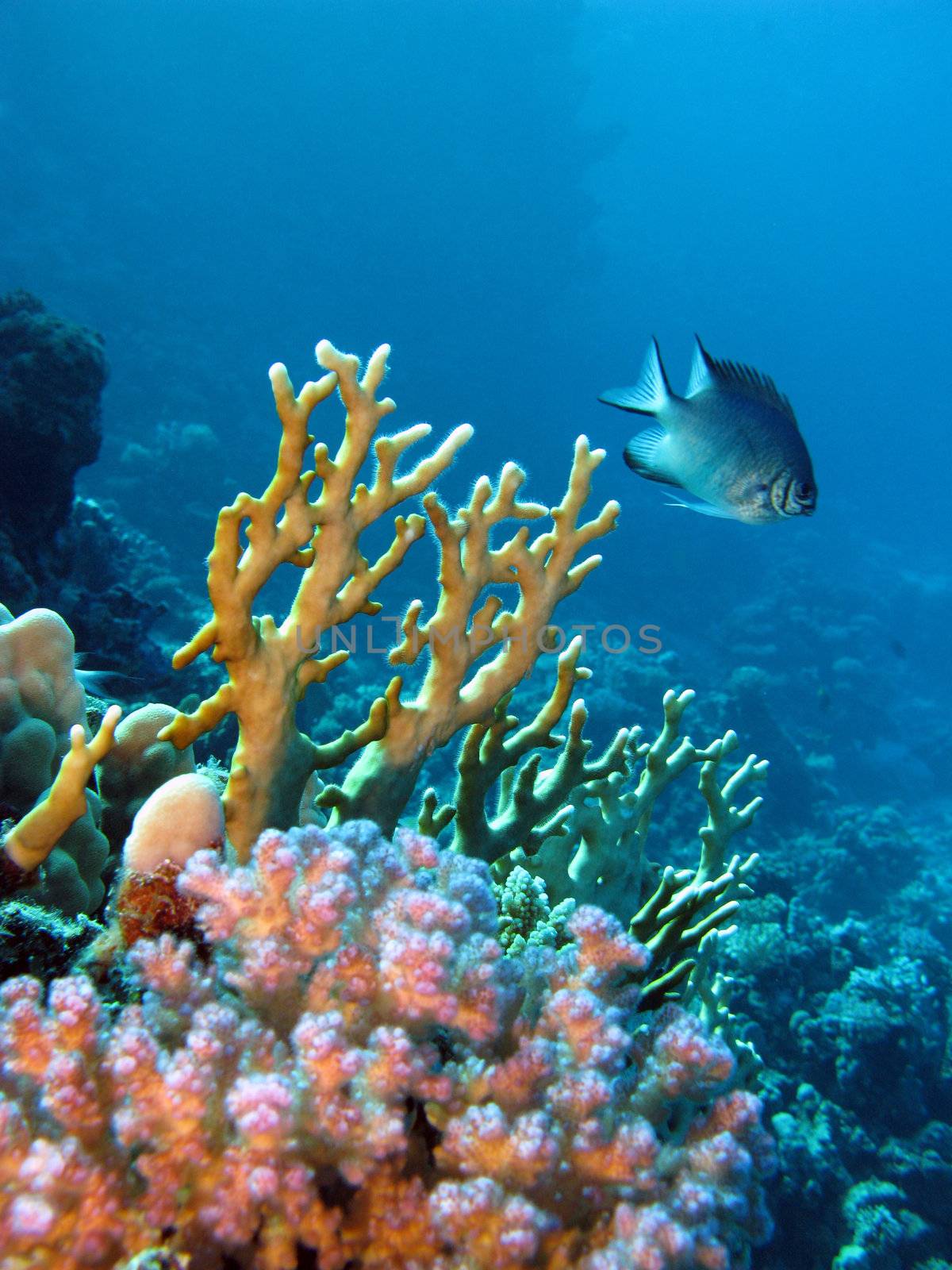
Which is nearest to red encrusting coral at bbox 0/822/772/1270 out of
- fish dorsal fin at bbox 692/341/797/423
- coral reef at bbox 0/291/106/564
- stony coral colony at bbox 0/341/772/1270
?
stony coral colony at bbox 0/341/772/1270

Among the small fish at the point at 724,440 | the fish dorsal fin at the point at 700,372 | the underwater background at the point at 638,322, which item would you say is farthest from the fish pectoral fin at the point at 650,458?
the underwater background at the point at 638,322

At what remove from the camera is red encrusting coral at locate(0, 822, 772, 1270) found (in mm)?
912

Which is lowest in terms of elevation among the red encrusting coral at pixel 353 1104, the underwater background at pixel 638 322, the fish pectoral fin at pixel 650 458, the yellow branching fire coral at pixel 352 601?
the red encrusting coral at pixel 353 1104

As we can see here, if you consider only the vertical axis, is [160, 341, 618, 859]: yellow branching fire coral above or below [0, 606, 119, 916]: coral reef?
above

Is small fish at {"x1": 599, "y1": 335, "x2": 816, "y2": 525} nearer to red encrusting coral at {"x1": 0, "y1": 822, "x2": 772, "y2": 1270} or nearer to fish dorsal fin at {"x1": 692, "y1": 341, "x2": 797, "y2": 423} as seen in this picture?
fish dorsal fin at {"x1": 692, "y1": 341, "x2": 797, "y2": 423}

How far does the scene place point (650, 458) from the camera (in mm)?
2301

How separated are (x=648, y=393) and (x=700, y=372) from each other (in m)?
0.23

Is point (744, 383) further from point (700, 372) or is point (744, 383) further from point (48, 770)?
point (48, 770)

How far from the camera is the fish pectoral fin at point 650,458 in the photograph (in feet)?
7.49

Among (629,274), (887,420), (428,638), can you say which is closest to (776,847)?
(428,638)

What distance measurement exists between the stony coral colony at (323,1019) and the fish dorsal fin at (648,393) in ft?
1.88

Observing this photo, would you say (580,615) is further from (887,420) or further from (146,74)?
(887,420)

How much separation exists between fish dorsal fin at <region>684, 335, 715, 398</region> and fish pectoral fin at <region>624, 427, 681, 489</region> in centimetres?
21

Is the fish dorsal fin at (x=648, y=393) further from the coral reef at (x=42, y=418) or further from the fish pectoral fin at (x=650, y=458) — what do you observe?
the coral reef at (x=42, y=418)
